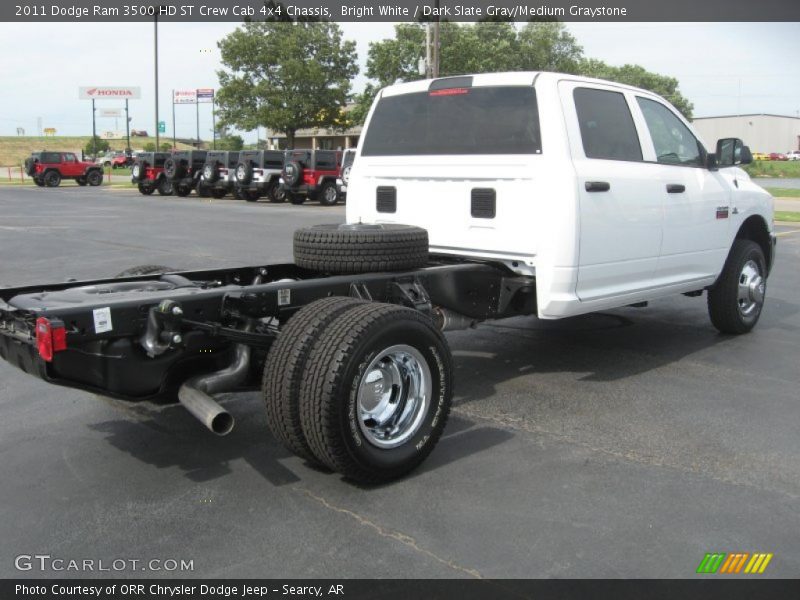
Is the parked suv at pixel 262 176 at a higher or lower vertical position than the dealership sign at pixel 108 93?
lower

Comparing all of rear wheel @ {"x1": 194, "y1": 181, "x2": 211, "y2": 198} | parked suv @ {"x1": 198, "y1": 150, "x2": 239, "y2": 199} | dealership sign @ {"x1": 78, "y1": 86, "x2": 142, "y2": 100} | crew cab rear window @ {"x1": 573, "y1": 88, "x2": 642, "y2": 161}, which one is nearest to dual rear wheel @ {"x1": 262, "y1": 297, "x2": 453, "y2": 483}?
crew cab rear window @ {"x1": 573, "y1": 88, "x2": 642, "y2": 161}

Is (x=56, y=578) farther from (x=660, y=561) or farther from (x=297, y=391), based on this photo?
(x=660, y=561)

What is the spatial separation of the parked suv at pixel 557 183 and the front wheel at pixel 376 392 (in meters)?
1.48

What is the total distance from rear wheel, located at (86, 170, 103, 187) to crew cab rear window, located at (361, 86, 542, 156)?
143 feet

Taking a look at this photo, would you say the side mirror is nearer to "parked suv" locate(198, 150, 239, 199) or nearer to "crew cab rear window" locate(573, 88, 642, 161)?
"crew cab rear window" locate(573, 88, 642, 161)

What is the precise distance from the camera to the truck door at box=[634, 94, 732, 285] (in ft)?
20.3

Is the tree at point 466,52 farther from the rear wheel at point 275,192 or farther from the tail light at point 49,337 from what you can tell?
the tail light at point 49,337

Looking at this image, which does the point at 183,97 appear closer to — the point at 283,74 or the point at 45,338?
the point at 283,74

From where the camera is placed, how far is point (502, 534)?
3.51 m

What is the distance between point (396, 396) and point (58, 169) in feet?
148

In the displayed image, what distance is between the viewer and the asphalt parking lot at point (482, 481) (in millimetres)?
3346

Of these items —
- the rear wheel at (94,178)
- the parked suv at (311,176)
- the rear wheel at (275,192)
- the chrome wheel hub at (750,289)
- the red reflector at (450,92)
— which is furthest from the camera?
the rear wheel at (94,178)

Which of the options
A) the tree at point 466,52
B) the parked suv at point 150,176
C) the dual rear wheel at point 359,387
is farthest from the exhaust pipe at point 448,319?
the tree at point 466,52

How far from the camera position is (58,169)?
4431cm
